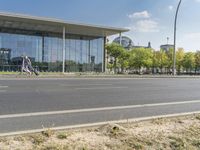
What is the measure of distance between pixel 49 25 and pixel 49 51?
6.84m

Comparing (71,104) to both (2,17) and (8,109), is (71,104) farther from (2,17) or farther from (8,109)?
(2,17)

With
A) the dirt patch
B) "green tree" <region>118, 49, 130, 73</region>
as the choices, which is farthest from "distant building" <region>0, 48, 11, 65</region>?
the dirt patch

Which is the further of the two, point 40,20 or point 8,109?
point 40,20

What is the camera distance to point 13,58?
53.1 meters

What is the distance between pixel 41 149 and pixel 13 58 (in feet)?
164

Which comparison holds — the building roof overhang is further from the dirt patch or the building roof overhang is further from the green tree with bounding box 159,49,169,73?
the dirt patch

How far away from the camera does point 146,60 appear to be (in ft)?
216

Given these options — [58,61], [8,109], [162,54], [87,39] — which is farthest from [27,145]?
[162,54]

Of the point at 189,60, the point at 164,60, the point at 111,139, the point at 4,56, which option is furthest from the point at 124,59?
the point at 111,139

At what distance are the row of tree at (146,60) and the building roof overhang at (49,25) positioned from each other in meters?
3.25

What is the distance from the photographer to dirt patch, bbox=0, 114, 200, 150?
5.28 meters

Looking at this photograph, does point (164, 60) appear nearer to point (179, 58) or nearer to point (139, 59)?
point (179, 58)

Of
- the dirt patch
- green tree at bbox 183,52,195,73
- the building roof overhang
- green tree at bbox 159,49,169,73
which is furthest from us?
green tree at bbox 159,49,169,73

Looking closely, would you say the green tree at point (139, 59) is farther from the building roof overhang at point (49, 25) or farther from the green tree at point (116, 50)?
the green tree at point (116, 50)
